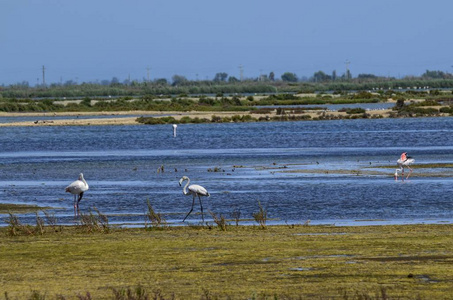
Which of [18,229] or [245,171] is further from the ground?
Answer: [18,229]

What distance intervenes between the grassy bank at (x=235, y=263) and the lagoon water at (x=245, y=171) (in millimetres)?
2718

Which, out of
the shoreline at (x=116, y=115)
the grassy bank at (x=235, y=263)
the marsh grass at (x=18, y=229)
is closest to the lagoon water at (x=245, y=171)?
the marsh grass at (x=18, y=229)

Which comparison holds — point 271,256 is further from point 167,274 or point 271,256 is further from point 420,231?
point 420,231

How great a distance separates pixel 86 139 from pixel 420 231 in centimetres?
4029

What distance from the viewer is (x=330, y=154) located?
39781 mm

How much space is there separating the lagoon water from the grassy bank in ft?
8.92

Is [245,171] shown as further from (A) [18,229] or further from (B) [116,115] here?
(B) [116,115]

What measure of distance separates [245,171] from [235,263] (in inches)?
745

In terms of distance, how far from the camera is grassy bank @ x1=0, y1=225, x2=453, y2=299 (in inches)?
443

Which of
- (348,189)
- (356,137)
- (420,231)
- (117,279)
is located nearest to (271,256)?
(117,279)

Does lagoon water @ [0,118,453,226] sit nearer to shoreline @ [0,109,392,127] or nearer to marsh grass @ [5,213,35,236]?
marsh grass @ [5,213,35,236]

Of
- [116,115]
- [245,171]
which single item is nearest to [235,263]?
[245,171]

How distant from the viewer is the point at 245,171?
105ft

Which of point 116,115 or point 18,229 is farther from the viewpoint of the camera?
point 116,115
